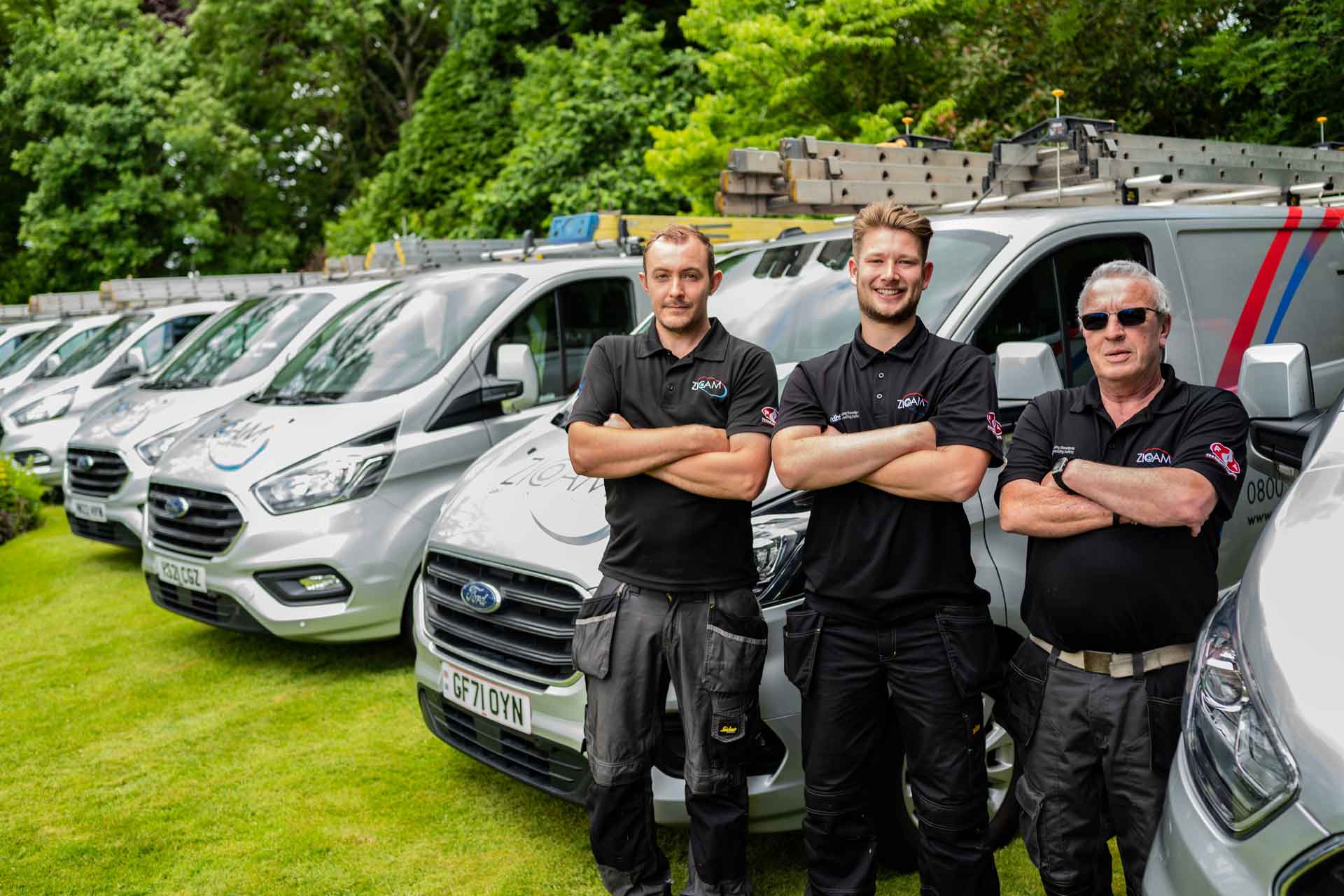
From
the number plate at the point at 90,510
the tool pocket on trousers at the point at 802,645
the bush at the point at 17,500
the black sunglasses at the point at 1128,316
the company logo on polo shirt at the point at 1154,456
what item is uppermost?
the black sunglasses at the point at 1128,316

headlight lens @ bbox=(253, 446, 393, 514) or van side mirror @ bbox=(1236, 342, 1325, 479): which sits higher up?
van side mirror @ bbox=(1236, 342, 1325, 479)

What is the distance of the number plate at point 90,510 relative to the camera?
746 cm

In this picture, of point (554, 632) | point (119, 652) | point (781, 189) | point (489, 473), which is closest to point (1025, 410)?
point (554, 632)

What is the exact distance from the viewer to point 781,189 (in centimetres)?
524

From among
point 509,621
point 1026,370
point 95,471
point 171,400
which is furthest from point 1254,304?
point 95,471

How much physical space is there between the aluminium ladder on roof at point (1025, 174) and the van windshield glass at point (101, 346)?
337 inches

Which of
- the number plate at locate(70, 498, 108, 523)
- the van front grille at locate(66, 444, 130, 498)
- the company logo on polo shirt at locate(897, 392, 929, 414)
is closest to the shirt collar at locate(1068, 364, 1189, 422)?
the company logo on polo shirt at locate(897, 392, 929, 414)

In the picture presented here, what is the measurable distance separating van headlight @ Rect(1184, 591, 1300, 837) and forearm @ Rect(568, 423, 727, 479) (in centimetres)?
127

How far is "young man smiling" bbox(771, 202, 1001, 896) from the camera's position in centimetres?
264

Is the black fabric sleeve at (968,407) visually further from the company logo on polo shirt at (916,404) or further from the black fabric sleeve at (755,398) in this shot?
the black fabric sleeve at (755,398)

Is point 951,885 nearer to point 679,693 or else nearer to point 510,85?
point 679,693

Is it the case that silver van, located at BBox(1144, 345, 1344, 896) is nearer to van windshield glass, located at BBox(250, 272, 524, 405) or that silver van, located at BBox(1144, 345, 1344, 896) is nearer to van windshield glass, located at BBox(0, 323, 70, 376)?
van windshield glass, located at BBox(250, 272, 524, 405)

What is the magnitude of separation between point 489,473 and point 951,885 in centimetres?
210

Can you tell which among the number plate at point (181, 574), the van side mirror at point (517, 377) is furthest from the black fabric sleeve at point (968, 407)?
the number plate at point (181, 574)
